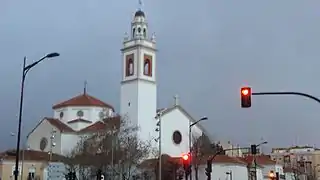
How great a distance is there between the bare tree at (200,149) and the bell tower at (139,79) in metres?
7.52

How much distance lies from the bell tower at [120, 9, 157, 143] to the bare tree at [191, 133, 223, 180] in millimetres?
7522

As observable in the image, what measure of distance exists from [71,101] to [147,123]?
17.6 m

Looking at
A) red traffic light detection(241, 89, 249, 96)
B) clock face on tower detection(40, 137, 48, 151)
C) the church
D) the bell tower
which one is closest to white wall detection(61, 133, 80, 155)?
the church

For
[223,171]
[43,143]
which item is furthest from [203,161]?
[43,143]

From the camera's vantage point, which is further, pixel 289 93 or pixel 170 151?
pixel 170 151

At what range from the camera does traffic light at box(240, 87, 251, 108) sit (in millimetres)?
21922

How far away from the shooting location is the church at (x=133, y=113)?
84.9 metres

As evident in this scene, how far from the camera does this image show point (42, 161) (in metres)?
86.8

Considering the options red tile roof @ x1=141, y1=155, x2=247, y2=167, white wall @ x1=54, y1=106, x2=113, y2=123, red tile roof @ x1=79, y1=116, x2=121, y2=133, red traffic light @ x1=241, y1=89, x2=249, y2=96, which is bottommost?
red tile roof @ x1=141, y1=155, x2=247, y2=167

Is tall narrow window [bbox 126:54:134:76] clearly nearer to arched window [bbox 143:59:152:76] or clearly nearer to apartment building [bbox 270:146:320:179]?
arched window [bbox 143:59:152:76]

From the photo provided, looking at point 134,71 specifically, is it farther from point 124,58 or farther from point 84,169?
point 84,169

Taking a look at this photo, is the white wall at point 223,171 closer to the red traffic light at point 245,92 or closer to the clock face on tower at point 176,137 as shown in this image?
the clock face on tower at point 176,137

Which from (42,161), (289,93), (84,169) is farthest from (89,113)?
(289,93)

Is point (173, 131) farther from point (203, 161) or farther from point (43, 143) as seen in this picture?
point (43, 143)
